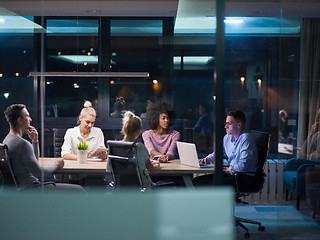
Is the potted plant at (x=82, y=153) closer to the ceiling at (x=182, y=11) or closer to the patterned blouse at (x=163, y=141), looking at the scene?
the patterned blouse at (x=163, y=141)

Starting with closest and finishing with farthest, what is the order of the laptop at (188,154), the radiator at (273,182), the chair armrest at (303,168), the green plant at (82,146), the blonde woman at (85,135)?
the chair armrest at (303,168)
the laptop at (188,154)
the radiator at (273,182)
the green plant at (82,146)
the blonde woman at (85,135)

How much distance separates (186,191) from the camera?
332cm

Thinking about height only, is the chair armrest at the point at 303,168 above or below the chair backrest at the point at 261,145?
below

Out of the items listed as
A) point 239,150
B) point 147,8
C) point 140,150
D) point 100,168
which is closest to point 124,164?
point 140,150

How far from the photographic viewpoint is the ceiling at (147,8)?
401 cm

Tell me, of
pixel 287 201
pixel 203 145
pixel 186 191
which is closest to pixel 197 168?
pixel 203 145

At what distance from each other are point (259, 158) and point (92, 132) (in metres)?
2.01

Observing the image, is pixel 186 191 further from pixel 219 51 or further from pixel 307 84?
pixel 307 84

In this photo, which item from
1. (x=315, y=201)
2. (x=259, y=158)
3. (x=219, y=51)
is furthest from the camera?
(x=259, y=158)

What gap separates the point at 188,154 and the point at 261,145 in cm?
98

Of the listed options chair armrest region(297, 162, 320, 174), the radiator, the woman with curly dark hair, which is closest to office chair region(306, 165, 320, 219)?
chair armrest region(297, 162, 320, 174)

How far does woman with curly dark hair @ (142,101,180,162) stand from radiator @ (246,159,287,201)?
1.15 m

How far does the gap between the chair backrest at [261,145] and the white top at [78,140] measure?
1.78m

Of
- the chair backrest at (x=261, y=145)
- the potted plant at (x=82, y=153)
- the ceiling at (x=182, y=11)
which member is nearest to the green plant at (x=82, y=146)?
the potted plant at (x=82, y=153)
